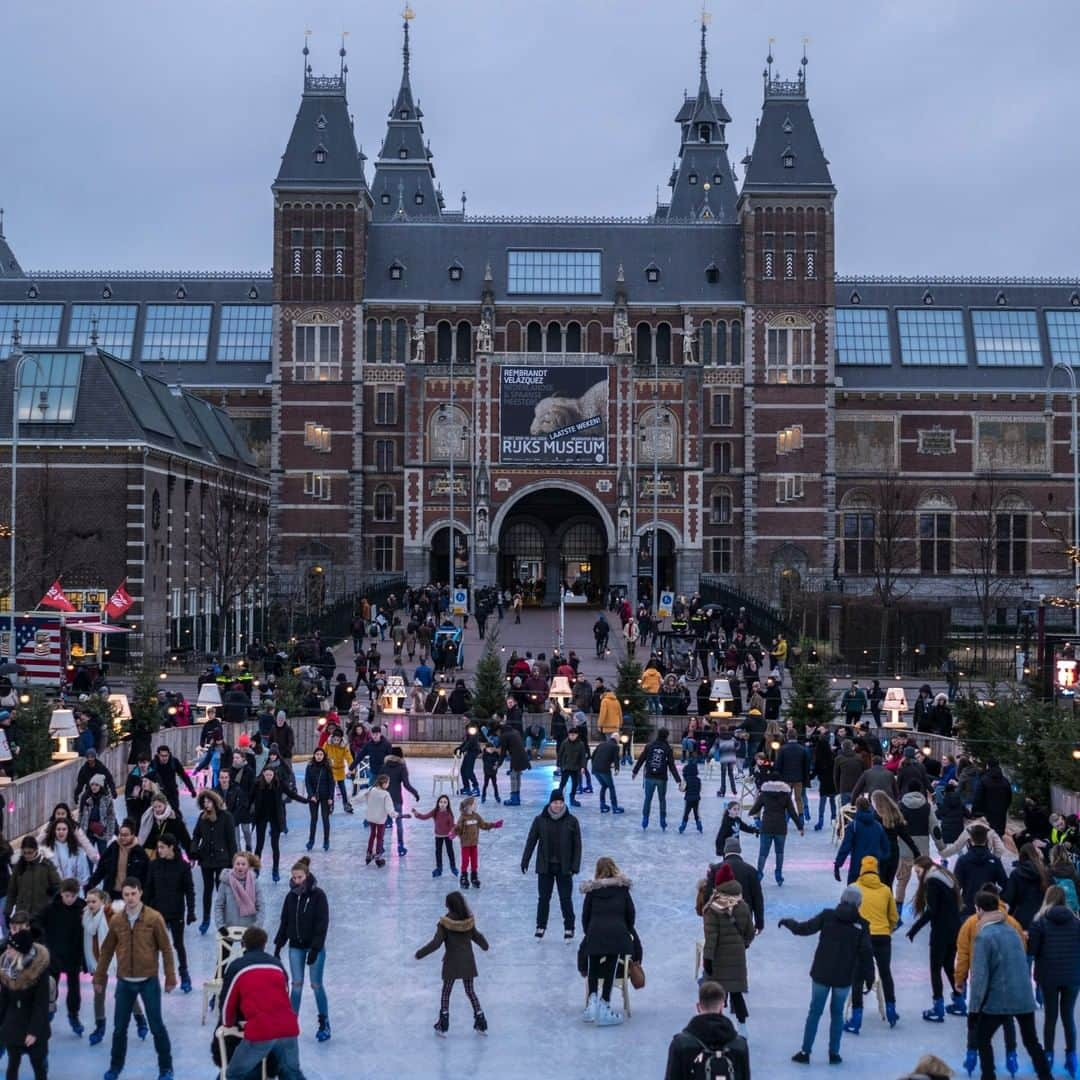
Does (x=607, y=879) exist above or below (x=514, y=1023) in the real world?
above

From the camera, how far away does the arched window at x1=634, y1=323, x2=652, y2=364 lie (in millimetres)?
69250

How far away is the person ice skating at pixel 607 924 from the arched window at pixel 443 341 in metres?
58.3

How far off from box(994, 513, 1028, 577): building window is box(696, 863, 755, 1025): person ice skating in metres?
60.4

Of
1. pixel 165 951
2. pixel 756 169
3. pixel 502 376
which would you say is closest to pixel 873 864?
pixel 165 951

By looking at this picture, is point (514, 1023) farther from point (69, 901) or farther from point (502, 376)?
point (502, 376)

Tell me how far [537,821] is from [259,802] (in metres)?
4.16

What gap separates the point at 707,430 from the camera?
68625 millimetres

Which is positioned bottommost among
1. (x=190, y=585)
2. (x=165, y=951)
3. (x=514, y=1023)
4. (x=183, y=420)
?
(x=514, y=1023)

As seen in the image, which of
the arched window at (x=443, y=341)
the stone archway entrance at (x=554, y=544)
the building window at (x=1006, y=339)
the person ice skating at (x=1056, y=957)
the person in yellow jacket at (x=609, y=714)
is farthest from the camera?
the building window at (x=1006, y=339)

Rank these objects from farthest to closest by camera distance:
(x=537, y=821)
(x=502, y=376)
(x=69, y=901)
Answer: (x=502, y=376) < (x=537, y=821) < (x=69, y=901)

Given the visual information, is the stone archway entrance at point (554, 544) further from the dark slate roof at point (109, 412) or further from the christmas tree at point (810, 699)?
the christmas tree at point (810, 699)

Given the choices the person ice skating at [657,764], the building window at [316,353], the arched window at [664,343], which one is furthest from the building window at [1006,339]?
the person ice skating at [657,764]

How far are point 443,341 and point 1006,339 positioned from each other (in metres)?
27.0

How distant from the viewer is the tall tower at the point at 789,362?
67438 millimetres
